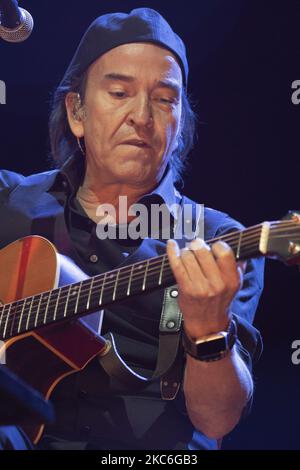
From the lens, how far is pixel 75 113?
3092 millimetres

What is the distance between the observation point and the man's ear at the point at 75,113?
3035 millimetres

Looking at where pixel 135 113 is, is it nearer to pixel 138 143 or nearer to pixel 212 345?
pixel 138 143

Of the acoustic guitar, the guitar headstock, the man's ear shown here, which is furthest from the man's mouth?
the guitar headstock

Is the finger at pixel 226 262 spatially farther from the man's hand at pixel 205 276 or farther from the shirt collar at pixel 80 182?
the shirt collar at pixel 80 182

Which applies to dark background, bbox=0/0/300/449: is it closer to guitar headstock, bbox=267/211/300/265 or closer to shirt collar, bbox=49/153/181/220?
shirt collar, bbox=49/153/181/220

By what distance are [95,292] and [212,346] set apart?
1.31 ft

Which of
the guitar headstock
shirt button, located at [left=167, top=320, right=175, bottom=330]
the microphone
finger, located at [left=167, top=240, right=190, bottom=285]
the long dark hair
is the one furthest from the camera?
the long dark hair

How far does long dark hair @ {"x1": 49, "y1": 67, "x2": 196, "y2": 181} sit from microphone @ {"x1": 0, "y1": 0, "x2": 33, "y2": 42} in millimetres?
858

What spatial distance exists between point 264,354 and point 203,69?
138 cm

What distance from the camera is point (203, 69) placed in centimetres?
346

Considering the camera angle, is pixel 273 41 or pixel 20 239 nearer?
pixel 20 239

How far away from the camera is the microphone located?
7.38 feet

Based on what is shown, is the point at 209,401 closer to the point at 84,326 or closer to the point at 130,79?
the point at 84,326

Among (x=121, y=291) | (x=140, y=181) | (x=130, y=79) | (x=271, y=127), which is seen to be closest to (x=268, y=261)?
(x=271, y=127)
